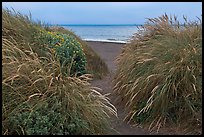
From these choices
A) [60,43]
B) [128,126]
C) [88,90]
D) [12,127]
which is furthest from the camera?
[60,43]

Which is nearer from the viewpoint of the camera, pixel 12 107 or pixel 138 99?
pixel 12 107

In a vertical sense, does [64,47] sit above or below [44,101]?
above

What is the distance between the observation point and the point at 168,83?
595 cm

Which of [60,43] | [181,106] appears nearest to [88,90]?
[181,106]

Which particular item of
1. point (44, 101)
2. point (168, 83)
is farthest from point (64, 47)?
point (44, 101)

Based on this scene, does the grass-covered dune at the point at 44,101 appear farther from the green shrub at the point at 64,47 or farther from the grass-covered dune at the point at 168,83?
the green shrub at the point at 64,47

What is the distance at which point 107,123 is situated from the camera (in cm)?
550

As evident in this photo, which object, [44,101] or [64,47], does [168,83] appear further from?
[64,47]

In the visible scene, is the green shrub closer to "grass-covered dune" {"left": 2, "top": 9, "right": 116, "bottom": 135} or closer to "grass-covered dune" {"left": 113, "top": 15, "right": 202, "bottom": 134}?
"grass-covered dune" {"left": 113, "top": 15, "right": 202, "bottom": 134}

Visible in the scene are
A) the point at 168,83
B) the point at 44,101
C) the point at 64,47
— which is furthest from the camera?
the point at 64,47

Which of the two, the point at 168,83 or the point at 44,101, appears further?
the point at 168,83

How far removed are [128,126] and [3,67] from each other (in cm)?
219

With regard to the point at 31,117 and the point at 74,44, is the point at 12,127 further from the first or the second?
the point at 74,44

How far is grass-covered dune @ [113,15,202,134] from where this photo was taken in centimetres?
586
